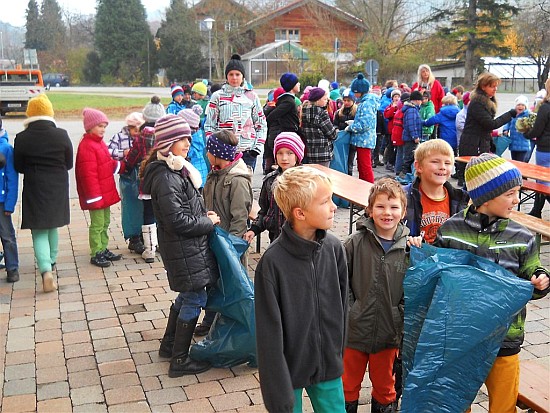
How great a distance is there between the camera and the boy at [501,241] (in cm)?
301

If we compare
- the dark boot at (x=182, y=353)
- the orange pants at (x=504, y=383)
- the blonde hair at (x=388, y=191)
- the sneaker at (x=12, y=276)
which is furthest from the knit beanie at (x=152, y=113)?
the orange pants at (x=504, y=383)

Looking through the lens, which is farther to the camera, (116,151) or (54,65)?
(54,65)

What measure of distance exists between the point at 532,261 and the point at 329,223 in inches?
40.6

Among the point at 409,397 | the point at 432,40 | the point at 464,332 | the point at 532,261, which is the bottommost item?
the point at 409,397

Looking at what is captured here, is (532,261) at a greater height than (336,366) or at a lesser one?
greater

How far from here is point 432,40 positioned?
137 ft

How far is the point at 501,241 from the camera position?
3.03 meters

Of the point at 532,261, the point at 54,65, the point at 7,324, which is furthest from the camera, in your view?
the point at 54,65

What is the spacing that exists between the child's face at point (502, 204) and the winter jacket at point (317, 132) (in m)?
5.63

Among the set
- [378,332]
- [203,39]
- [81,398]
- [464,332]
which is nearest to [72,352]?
[81,398]

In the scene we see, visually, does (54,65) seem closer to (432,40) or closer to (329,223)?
(432,40)

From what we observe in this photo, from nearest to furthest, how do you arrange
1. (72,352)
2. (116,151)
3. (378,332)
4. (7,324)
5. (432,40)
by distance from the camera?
(378,332) < (72,352) < (7,324) < (116,151) < (432,40)

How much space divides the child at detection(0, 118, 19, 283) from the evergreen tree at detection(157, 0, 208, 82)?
50.8 metres

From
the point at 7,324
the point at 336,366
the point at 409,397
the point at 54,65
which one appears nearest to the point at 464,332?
the point at 409,397
